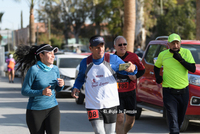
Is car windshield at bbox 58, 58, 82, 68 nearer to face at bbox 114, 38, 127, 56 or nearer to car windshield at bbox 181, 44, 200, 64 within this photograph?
car windshield at bbox 181, 44, 200, 64

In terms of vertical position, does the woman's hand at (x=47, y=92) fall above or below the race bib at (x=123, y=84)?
above

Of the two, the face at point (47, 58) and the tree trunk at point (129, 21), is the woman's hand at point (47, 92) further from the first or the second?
the tree trunk at point (129, 21)

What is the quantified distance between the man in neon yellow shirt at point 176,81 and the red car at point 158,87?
1241mm

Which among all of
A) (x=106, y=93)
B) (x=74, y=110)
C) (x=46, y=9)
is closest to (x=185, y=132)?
(x=106, y=93)

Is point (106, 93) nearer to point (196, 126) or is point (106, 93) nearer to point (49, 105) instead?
point (49, 105)

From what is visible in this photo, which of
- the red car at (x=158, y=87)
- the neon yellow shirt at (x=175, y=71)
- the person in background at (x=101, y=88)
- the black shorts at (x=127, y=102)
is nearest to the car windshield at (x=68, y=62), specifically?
the red car at (x=158, y=87)

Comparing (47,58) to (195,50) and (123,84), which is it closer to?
(123,84)

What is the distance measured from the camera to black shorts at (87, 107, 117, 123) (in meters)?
4.82

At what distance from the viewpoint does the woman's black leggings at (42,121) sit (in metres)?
4.81

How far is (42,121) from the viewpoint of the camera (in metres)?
4.85

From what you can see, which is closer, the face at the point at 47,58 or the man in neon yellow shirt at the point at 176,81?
the face at the point at 47,58

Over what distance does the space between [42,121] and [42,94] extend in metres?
0.39

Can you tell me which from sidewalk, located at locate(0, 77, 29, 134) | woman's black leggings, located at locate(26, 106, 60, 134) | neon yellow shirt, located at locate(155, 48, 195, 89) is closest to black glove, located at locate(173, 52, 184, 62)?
neon yellow shirt, located at locate(155, 48, 195, 89)

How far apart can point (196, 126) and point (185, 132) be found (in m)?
0.99
